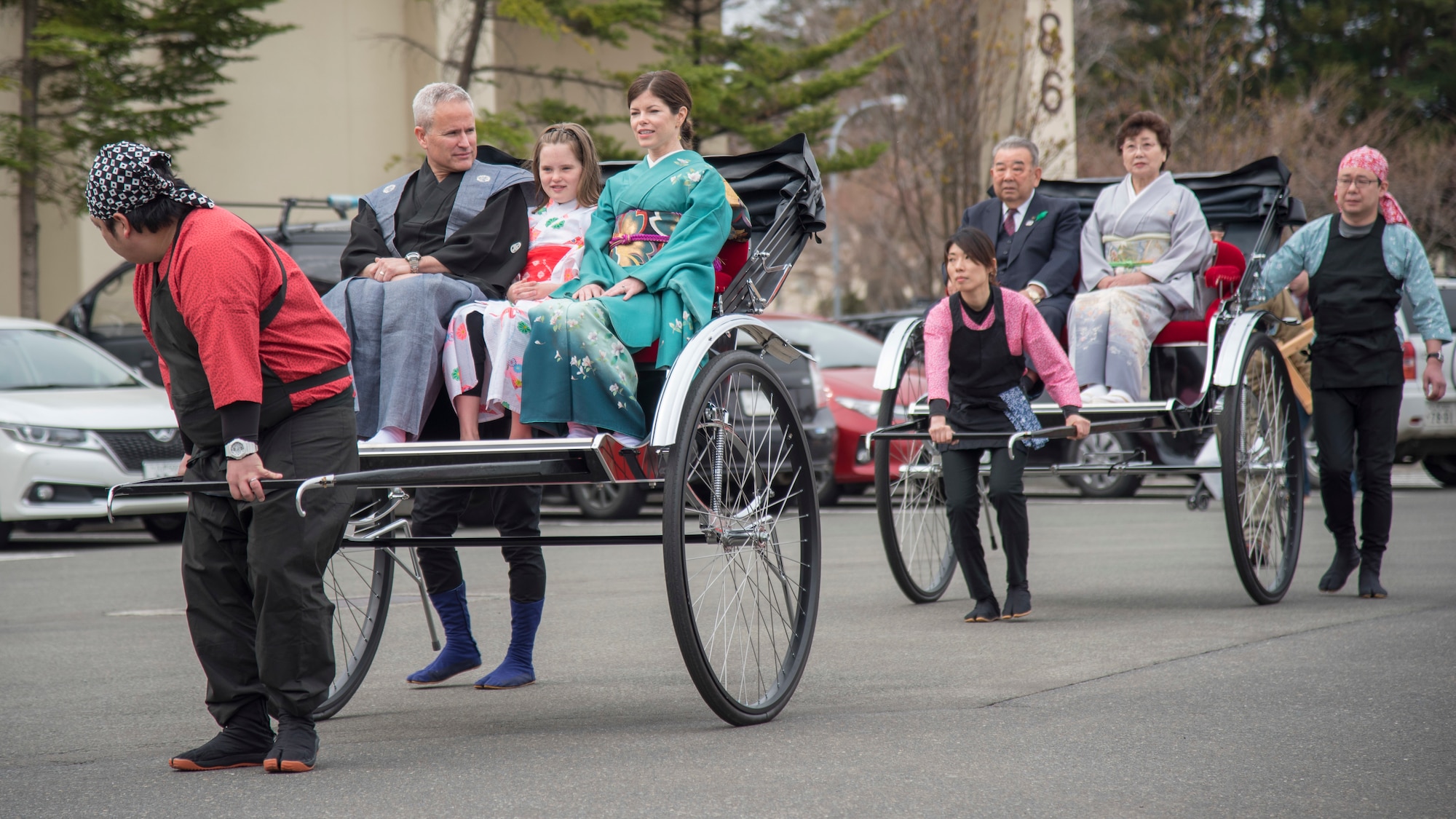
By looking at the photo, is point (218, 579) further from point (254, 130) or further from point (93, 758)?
point (254, 130)

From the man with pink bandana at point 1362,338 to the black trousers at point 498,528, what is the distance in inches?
169

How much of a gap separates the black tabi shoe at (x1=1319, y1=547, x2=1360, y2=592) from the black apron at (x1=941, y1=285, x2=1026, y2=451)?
82.1 inches

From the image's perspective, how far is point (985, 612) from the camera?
23.1 ft

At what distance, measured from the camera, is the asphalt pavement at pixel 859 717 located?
3.88 m

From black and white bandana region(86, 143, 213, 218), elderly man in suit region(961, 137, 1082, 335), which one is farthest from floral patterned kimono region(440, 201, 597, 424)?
elderly man in suit region(961, 137, 1082, 335)

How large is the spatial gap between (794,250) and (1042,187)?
142 inches

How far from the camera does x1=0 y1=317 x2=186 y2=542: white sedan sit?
10609mm

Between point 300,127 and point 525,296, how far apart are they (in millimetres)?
16901

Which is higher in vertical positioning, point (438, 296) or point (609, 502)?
point (438, 296)

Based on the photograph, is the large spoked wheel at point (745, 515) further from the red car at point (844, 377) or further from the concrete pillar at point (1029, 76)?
the concrete pillar at point (1029, 76)

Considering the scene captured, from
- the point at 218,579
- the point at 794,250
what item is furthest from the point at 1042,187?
the point at 218,579

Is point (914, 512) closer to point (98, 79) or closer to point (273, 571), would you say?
point (273, 571)

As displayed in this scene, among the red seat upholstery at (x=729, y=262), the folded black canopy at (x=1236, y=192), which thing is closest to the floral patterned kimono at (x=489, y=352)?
the red seat upholstery at (x=729, y=262)

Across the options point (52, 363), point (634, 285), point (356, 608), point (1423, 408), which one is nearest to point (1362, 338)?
point (634, 285)
